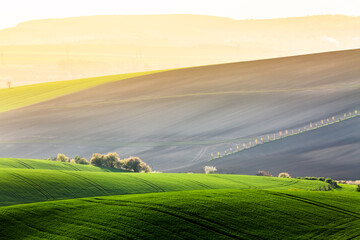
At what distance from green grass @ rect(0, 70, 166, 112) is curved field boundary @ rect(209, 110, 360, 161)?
51020 mm

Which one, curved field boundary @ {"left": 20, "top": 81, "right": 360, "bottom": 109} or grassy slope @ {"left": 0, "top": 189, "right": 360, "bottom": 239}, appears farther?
curved field boundary @ {"left": 20, "top": 81, "right": 360, "bottom": 109}

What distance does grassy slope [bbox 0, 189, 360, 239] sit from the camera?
21594 millimetres

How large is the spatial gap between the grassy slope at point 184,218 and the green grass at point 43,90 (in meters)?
90.1

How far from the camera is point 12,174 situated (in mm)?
37000

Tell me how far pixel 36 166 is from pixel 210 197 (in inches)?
966

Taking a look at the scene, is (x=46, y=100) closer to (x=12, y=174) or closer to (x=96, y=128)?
(x=96, y=128)

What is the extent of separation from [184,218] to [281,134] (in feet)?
182

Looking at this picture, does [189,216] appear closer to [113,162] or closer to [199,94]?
[113,162]

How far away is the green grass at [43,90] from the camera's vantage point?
11432 cm

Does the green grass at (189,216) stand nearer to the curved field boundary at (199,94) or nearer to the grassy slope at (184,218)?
the grassy slope at (184,218)

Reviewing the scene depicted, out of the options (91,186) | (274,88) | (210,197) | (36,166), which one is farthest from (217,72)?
(210,197)

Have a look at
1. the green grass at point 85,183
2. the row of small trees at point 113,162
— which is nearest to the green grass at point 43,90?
the row of small trees at point 113,162

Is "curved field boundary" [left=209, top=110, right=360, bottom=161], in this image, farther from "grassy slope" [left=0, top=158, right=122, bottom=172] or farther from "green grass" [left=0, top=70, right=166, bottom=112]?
"green grass" [left=0, top=70, right=166, bottom=112]

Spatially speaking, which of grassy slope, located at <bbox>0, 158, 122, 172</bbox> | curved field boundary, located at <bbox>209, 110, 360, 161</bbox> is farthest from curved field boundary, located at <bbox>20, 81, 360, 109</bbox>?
grassy slope, located at <bbox>0, 158, 122, 172</bbox>
